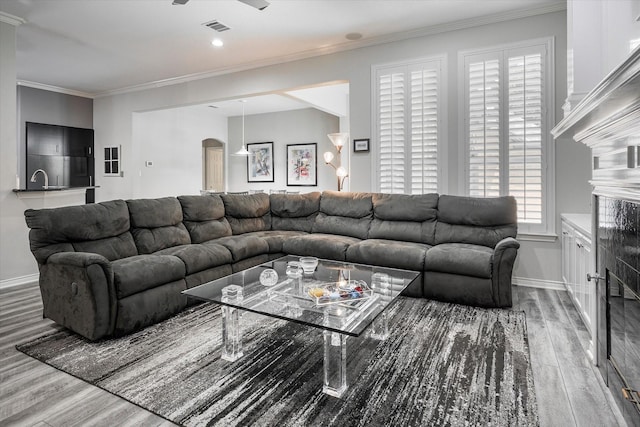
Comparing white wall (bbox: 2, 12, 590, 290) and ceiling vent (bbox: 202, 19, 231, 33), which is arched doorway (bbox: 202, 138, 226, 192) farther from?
ceiling vent (bbox: 202, 19, 231, 33)

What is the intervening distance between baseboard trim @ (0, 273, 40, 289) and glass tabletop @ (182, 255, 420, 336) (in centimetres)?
306

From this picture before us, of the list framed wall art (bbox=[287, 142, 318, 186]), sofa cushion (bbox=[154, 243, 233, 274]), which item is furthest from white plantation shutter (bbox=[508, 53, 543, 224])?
framed wall art (bbox=[287, 142, 318, 186])

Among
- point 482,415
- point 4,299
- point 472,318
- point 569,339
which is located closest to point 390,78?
point 472,318

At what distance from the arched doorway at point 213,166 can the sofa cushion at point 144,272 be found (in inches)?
270

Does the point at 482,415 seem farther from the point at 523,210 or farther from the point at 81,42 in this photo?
the point at 81,42

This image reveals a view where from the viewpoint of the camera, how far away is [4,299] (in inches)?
146

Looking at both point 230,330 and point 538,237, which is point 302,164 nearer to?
point 538,237

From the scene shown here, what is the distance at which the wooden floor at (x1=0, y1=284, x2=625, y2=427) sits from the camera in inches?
70.6

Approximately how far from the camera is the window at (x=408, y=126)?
4.47 m

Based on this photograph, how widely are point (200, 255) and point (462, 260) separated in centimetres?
240

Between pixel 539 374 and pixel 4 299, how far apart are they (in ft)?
15.3

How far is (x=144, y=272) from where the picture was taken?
2.92 m

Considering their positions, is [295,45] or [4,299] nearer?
[4,299]

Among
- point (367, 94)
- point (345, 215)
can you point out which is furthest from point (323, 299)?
point (367, 94)
